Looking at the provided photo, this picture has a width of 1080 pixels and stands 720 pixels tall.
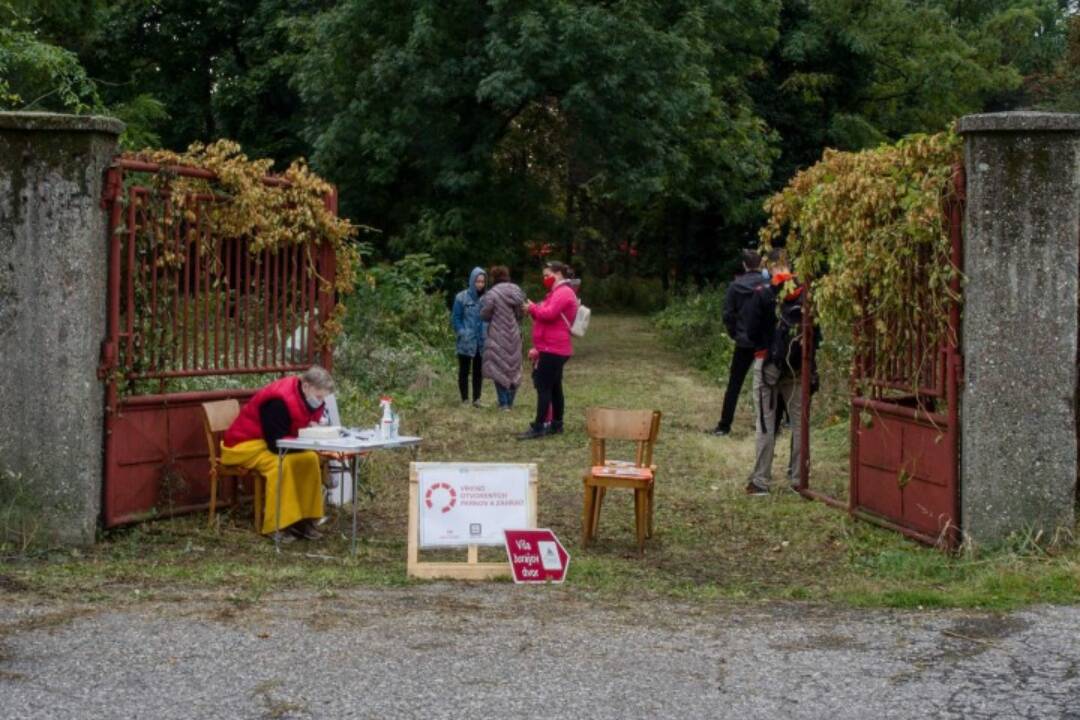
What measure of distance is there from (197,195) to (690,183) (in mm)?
25757

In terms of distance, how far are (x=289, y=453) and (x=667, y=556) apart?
260cm

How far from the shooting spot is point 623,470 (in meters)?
10.9

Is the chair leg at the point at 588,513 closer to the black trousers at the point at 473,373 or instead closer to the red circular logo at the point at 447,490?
the red circular logo at the point at 447,490

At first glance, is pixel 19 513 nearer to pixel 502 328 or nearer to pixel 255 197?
pixel 255 197

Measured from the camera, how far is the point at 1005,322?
9836mm

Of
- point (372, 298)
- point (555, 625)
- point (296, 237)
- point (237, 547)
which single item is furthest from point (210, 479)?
point (372, 298)

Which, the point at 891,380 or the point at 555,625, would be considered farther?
the point at 891,380

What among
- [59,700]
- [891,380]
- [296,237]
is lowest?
[59,700]

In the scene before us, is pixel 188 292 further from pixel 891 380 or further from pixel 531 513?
pixel 891 380

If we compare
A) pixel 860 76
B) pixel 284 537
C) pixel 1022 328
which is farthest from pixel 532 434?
pixel 860 76

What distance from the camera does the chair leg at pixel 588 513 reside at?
425 inches

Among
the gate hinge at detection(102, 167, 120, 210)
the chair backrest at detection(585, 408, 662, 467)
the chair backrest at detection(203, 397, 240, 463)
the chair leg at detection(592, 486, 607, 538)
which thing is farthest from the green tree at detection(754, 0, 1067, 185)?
the gate hinge at detection(102, 167, 120, 210)

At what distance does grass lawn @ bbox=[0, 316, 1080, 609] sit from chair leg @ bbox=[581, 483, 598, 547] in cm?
10

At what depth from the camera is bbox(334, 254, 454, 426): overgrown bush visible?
63.8 feet
